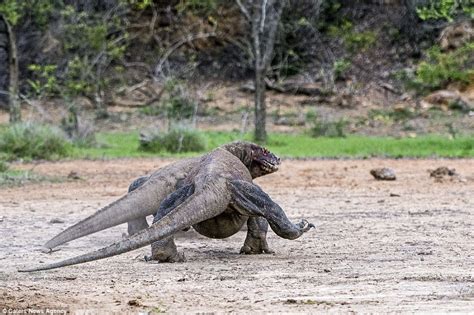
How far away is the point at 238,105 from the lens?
2639 cm

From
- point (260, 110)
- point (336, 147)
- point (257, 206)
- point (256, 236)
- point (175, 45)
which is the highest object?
point (175, 45)

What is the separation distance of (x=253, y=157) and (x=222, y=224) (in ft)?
2.69

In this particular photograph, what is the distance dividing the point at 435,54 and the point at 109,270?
1438 centimetres

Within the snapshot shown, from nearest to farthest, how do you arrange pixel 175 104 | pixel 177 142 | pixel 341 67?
pixel 177 142, pixel 175 104, pixel 341 67

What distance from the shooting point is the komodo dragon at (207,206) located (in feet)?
21.4

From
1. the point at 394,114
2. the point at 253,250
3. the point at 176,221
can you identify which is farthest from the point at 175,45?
the point at 176,221

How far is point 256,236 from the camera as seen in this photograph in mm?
7164

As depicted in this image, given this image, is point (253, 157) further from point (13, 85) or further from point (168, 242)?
point (13, 85)

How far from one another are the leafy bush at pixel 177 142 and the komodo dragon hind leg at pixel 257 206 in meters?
11.7

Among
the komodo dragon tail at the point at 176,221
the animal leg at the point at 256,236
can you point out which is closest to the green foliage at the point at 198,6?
the animal leg at the point at 256,236

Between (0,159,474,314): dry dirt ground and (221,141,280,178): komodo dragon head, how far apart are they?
0.58m

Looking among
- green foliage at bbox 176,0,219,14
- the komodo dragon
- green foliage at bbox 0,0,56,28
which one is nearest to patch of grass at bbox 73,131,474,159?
green foliage at bbox 0,0,56,28

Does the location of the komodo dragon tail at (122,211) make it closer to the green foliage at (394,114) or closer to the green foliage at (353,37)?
the green foliage at (394,114)

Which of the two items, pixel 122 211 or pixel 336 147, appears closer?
pixel 122 211
